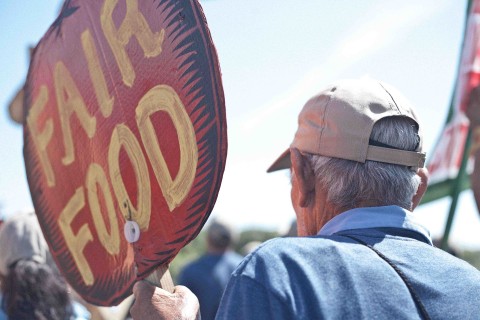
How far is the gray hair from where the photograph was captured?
146 centimetres

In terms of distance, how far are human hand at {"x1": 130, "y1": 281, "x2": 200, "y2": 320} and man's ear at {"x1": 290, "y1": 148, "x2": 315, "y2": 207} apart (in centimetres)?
36

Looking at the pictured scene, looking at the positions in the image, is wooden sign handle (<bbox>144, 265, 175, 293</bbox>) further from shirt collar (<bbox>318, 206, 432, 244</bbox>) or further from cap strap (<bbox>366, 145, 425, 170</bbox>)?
cap strap (<bbox>366, 145, 425, 170</bbox>)

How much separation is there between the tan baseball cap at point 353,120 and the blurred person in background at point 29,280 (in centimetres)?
126

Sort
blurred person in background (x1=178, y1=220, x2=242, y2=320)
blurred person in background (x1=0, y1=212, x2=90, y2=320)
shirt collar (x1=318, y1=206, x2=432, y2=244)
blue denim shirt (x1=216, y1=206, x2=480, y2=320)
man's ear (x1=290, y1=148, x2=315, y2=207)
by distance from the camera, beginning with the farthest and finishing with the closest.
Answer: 1. blurred person in background (x1=178, y1=220, x2=242, y2=320)
2. blurred person in background (x1=0, y1=212, x2=90, y2=320)
3. man's ear (x1=290, y1=148, x2=315, y2=207)
4. shirt collar (x1=318, y1=206, x2=432, y2=244)
5. blue denim shirt (x1=216, y1=206, x2=480, y2=320)

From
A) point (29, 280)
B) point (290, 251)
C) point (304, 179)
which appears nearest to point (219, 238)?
point (29, 280)

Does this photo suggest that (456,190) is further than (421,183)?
Yes

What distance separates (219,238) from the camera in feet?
17.1

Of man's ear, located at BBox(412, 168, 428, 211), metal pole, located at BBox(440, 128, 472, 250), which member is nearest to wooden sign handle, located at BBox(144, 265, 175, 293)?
man's ear, located at BBox(412, 168, 428, 211)

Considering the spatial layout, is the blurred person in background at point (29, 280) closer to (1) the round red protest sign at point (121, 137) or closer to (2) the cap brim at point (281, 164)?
(1) the round red protest sign at point (121, 137)

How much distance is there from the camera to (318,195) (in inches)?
59.7

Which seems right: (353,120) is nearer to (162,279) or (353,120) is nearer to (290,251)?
(290,251)

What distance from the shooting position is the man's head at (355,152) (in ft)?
4.80

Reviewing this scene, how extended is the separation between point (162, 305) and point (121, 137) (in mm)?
443

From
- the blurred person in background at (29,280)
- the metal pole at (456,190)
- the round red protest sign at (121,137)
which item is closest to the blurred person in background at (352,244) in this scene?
the round red protest sign at (121,137)
